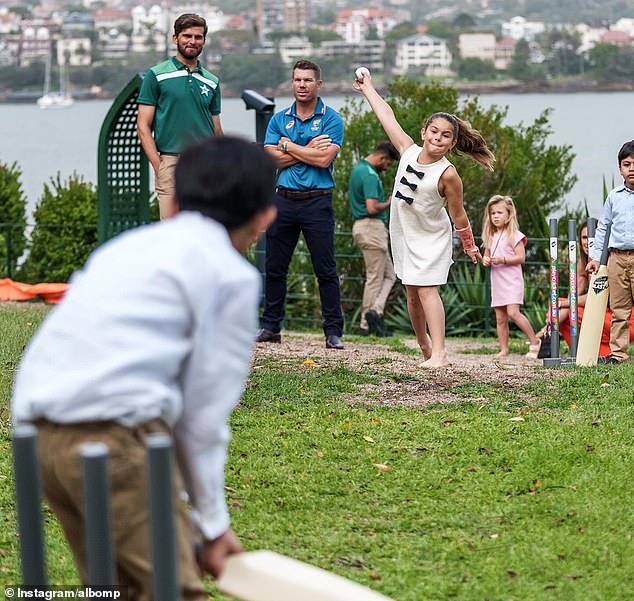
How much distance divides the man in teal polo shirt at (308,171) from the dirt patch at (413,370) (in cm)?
51

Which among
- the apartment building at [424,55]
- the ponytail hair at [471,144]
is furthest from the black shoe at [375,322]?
the apartment building at [424,55]

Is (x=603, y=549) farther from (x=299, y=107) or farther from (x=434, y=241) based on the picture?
(x=299, y=107)

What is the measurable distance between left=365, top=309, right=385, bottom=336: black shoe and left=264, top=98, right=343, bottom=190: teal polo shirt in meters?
3.90

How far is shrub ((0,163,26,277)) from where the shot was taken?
51.5 ft

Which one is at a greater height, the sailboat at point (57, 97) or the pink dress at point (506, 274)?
the pink dress at point (506, 274)

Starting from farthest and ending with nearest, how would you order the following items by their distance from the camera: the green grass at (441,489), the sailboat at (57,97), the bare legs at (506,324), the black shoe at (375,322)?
the sailboat at (57,97) → the black shoe at (375,322) → the bare legs at (506,324) → the green grass at (441,489)

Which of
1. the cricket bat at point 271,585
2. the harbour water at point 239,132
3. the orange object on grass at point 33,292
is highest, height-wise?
the cricket bat at point 271,585

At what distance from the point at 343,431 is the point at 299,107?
10.2 ft

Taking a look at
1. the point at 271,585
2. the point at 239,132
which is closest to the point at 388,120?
the point at 271,585

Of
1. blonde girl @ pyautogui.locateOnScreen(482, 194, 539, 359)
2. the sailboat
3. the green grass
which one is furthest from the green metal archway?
the sailboat

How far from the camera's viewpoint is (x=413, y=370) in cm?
836

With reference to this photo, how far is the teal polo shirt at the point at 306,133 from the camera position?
894 centimetres

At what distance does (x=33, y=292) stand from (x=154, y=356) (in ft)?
35.1

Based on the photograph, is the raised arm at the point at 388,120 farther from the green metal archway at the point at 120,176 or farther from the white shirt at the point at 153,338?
the white shirt at the point at 153,338
